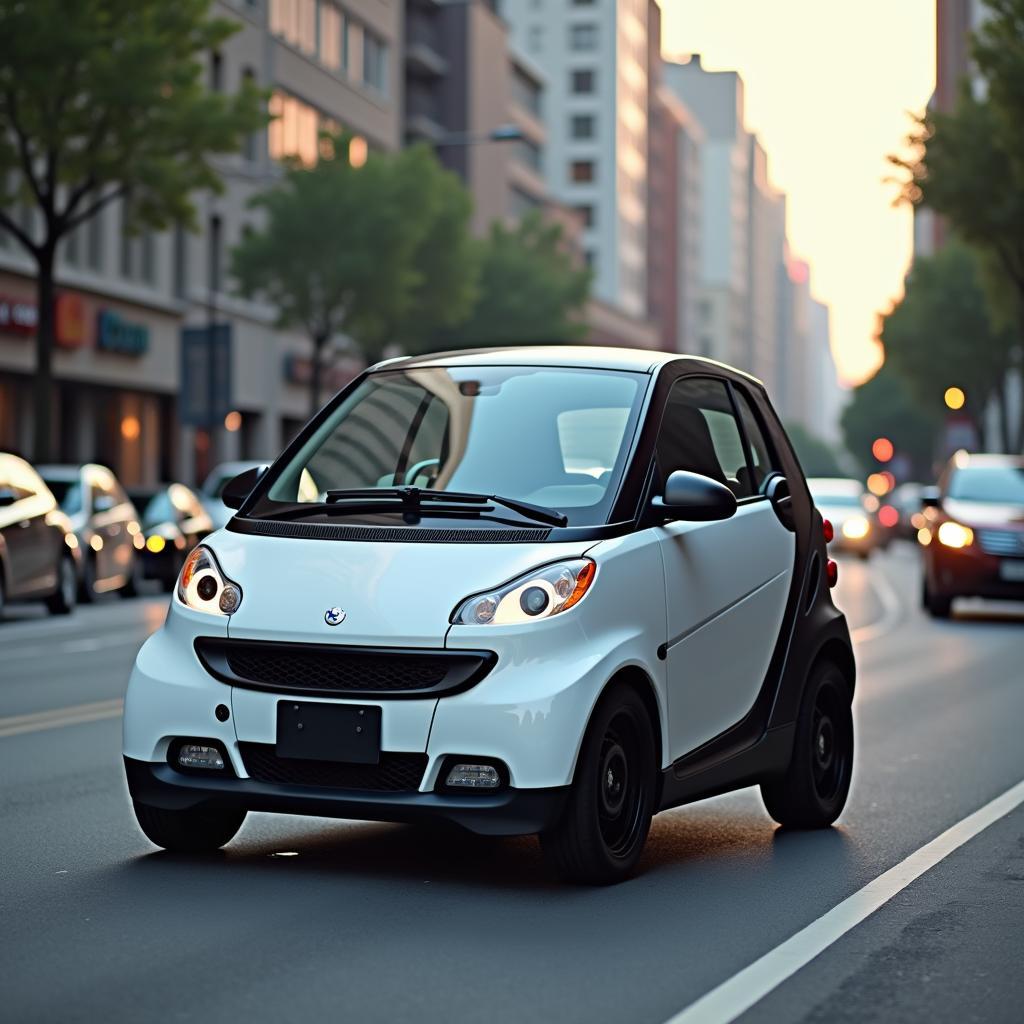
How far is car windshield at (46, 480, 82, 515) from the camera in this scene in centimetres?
2484

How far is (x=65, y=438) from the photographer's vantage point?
1788 inches

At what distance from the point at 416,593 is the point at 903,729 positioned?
6.23 metres

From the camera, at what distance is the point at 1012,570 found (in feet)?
73.2

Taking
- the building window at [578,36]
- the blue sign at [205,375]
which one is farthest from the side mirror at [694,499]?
the building window at [578,36]

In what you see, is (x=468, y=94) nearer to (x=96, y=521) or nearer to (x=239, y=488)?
(x=96, y=521)

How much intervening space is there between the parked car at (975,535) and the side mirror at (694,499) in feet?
52.4

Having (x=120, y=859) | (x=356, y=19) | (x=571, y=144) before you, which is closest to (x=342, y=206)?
(x=356, y=19)

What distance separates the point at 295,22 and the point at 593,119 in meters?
81.8

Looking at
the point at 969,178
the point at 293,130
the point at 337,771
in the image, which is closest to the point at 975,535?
the point at 337,771

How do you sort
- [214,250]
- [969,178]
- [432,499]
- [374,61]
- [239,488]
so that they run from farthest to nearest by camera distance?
[374,61]
[214,250]
[969,178]
[239,488]
[432,499]

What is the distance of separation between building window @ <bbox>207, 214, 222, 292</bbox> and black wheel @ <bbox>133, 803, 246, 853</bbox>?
152 feet

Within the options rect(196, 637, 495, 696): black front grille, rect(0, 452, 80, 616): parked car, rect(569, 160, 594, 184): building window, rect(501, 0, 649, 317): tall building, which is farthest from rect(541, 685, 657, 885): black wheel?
rect(569, 160, 594, 184): building window

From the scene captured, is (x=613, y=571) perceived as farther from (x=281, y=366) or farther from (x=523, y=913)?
(x=281, y=366)

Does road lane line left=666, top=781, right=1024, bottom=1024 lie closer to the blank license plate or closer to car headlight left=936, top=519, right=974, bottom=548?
the blank license plate
